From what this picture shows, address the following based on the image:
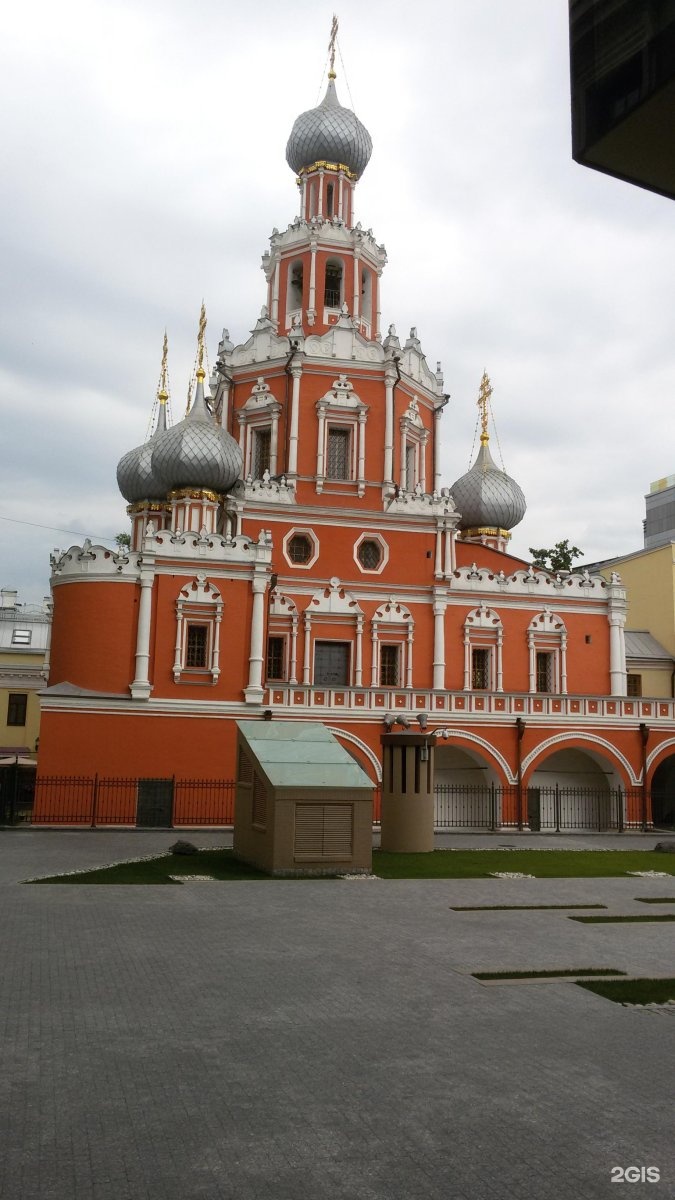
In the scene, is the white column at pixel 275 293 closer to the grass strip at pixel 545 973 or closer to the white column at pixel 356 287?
the white column at pixel 356 287

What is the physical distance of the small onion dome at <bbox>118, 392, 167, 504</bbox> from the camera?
3703cm

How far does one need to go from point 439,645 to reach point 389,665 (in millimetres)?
1654

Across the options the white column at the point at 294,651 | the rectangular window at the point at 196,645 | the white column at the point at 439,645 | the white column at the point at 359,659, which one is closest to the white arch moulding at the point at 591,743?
the white column at the point at 439,645

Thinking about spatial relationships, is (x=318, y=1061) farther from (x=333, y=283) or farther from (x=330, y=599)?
(x=333, y=283)

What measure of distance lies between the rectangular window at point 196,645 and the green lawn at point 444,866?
9.19 metres

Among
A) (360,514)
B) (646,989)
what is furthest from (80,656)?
(646,989)

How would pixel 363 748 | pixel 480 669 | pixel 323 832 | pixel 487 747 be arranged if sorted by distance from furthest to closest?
pixel 480 669 → pixel 487 747 → pixel 363 748 → pixel 323 832

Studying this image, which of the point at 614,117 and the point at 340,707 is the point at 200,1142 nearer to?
the point at 614,117

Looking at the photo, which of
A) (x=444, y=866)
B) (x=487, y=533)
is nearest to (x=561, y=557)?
(x=487, y=533)

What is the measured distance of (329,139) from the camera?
35344 mm

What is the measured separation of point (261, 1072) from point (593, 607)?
28625 millimetres

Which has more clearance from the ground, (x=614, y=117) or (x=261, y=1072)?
(x=614, y=117)

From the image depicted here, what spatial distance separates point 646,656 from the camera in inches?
1506

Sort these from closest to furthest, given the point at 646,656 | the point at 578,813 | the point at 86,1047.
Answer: the point at 86,1047 → the point at 578,813 → the point at 646,656
